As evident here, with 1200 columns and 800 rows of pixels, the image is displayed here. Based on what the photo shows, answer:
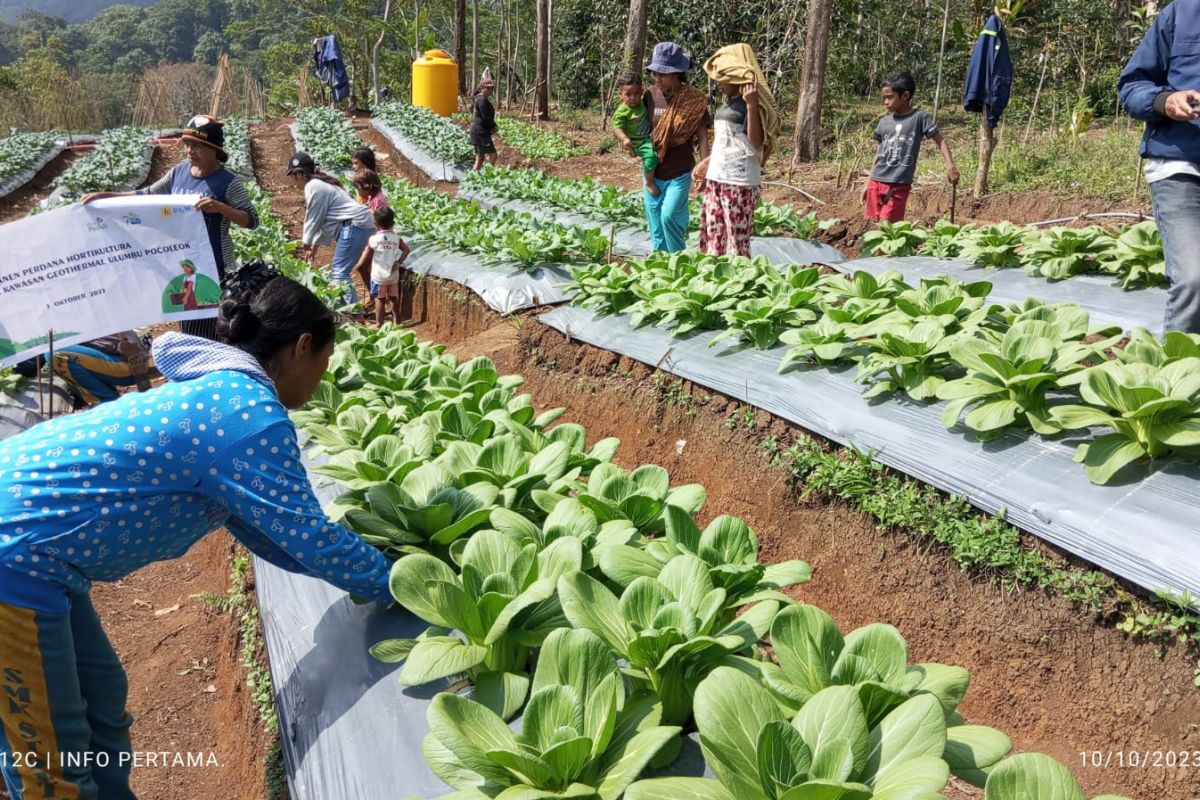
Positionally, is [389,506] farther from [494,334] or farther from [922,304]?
[494,334]

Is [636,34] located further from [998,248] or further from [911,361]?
[911,361]

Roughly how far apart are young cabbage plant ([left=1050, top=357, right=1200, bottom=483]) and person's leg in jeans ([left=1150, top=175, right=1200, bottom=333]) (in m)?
0.85

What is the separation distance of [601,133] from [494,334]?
42.5 feet

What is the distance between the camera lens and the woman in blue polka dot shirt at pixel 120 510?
1789mm

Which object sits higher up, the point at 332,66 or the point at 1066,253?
the point at 332,66

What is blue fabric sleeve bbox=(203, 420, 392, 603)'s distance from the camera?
6.02 feet

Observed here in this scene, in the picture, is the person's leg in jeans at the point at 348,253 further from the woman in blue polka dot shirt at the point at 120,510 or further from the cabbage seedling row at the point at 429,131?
the cabbage seedling row at the point at 429,131

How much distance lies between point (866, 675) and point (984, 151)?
31.3 ft

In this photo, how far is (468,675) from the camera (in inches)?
74.2

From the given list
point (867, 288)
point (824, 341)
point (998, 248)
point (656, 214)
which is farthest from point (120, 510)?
point (998, 248)

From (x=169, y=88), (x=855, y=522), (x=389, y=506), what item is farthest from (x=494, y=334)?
(x=169, y=88)

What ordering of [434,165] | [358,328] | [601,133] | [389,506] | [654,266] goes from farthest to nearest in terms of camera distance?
[601,133]
[434,165]
[654,266]
[358,328]
[389,506]

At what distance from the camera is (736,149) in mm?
5844
